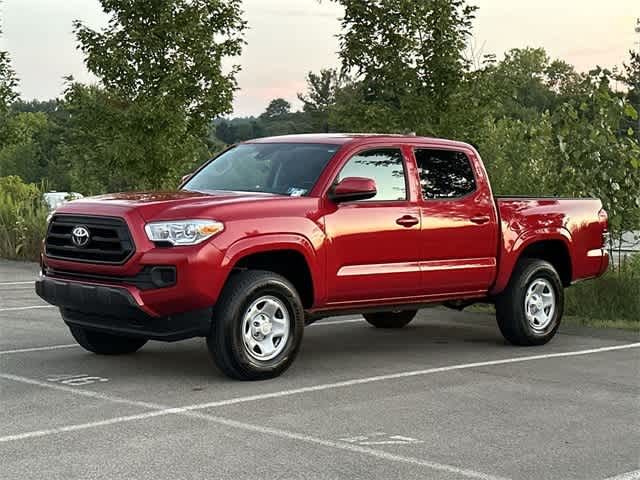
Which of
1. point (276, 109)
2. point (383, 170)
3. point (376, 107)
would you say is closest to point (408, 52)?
point (376, 107)

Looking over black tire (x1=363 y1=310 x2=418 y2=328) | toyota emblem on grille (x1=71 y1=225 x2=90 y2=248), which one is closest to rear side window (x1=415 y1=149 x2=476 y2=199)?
black tire (x1=363 y1=310 x2=418 y2=328)

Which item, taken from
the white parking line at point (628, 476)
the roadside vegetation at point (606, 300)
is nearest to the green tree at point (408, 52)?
the roadside vegetation at point (606, 300)

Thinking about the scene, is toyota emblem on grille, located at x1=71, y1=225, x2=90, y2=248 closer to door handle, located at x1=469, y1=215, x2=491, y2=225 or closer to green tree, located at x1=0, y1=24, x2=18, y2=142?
door handle, located at x1=469, y1=215, x2=491, y2=225

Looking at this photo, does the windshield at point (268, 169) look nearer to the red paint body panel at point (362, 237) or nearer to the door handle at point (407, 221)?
the red paint body panel at point (362, 237)

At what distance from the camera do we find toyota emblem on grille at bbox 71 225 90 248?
9.36 metres

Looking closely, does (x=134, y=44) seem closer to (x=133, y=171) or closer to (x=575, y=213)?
(x=133, y=171)

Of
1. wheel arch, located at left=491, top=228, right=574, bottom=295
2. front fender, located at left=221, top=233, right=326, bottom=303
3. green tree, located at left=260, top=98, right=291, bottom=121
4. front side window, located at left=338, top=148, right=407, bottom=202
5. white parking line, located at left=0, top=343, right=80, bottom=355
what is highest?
green tree, located at left=260, top=98, right=291, bottom=121

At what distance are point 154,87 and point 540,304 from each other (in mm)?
13082

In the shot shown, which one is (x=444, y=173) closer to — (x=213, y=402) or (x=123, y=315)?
(x=123, y=315)

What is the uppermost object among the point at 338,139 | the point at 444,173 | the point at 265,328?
the point at 338,139

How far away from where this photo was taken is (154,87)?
2298 centimetres

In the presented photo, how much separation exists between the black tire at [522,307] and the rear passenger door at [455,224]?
363mm

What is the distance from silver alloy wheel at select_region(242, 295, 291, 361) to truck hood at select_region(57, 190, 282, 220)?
0.88 metres

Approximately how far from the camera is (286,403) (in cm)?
833
